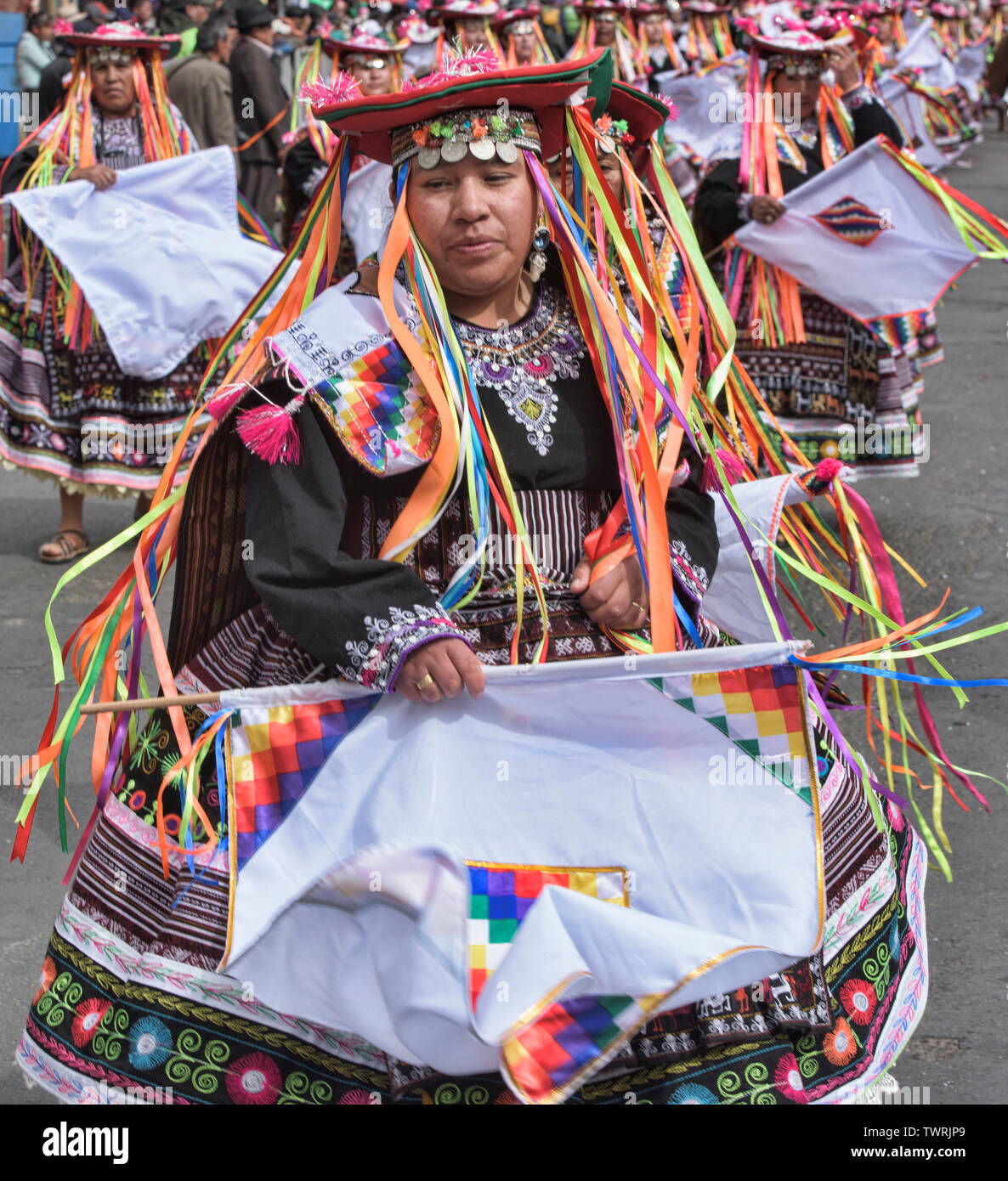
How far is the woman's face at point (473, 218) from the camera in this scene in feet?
8.45

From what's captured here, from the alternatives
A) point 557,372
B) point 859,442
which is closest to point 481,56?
point 557,372

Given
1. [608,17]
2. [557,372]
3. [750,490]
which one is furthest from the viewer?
[608,17]

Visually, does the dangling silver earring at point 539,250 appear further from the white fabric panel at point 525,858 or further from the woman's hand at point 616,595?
the white fabric panel at point 525,858

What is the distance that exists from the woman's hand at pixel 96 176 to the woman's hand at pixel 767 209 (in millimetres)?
2463

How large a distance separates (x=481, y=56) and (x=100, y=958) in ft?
5.25

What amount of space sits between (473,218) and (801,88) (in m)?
4.28

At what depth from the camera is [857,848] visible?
8.48 feet

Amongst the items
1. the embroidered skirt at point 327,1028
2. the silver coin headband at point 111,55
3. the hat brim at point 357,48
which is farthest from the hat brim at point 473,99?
the hat brim at point 357,48

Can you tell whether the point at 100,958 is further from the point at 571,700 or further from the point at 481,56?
the point at 481,56

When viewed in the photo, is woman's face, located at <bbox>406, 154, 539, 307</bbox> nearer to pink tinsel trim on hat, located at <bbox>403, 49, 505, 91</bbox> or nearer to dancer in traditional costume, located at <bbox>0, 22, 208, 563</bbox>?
pink tinsel trim on hat, located at <bbox>403, 49, 505, 91</bbox>

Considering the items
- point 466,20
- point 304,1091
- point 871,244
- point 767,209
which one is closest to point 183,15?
point 466,20

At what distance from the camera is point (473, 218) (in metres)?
2.57

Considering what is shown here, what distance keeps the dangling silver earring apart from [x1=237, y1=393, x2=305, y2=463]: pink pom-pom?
51 cm

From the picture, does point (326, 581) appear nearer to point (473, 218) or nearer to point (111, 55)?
point (473, 218)
